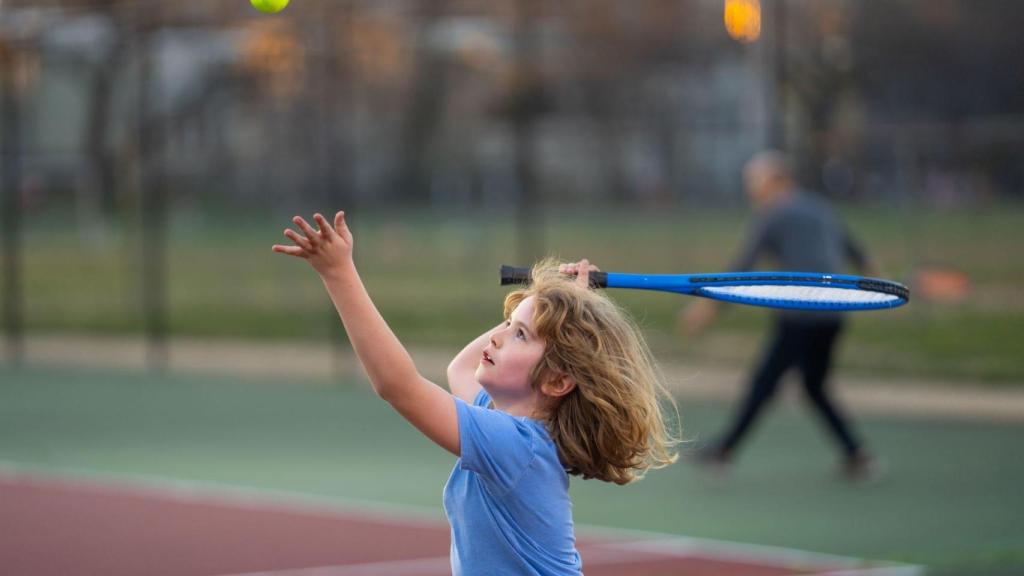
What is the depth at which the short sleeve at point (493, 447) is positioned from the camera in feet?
10.0

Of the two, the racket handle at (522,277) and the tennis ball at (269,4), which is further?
the tennis ball at (269,4)

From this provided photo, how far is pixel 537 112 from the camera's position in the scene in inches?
1006

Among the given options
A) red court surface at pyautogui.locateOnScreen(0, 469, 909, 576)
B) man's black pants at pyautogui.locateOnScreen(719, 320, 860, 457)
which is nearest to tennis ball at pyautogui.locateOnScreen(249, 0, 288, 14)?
red court surface at pyautogui.locateOnScreen(0, 469, 909, 576)

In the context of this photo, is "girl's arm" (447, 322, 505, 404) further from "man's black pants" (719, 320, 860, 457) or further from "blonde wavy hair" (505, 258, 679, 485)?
"man's black pants" (719, 320, 860, 457)

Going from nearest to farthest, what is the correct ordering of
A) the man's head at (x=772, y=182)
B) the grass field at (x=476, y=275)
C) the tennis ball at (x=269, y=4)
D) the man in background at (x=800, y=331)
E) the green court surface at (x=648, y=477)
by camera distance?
1. the tennis ball at (x=269, y=4)
2. the green court surface at (x=648, y=477)
3. the man in background at (x=800, y=331)
4. the man's head at (x=772, y=182)
5. the grass field at (x=476, y=275)

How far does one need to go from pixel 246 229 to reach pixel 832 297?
27557 mm

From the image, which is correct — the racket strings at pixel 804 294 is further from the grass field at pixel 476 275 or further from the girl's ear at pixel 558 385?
the grass field at pixel 476 275

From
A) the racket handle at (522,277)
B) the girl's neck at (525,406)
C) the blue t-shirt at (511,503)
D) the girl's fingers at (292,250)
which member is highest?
the girl's fingers at (292,250)

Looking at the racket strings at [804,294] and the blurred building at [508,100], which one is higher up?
the blurred building at [508,100]

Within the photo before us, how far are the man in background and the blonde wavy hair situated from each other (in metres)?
5.61

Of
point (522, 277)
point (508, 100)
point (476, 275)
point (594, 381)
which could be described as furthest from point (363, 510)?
point (476, 275)

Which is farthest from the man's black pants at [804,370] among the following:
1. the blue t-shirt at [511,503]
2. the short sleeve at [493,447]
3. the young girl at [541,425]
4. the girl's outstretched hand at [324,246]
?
the girl's outstretched hand at [324,246]

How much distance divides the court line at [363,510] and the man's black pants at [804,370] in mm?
1558

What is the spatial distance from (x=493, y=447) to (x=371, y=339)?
1.03 feet
